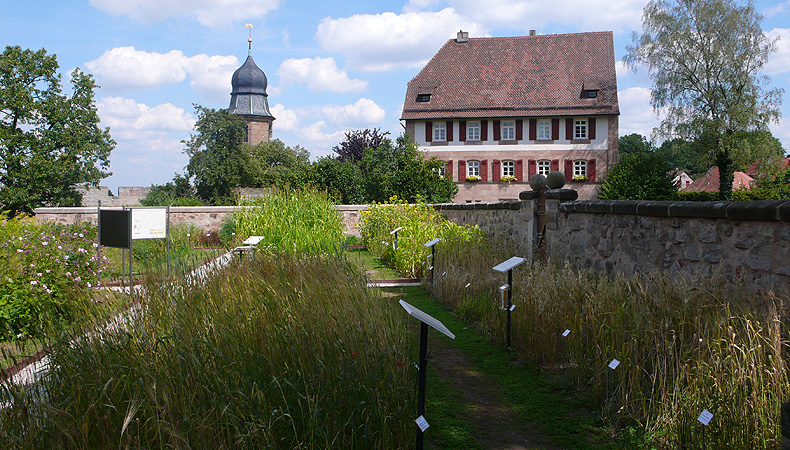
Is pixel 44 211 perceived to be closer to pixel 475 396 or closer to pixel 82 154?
pixel 82 154

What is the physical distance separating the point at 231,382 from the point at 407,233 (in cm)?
937

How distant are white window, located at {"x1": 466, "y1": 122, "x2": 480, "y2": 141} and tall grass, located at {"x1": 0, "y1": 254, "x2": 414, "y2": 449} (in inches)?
1326

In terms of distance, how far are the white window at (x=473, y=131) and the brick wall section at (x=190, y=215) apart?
59.0 ft

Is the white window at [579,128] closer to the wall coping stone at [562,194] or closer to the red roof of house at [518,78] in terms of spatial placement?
the red roof of house at [518,78]

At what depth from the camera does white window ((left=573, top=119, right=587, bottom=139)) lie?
36.8m

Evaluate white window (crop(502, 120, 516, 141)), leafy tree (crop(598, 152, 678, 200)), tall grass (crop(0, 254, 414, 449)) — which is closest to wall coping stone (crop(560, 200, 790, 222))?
tall grass (crop(0, 254, 414, 449))

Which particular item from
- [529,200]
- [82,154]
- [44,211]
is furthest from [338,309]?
[82,154]

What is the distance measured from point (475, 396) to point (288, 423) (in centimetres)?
195

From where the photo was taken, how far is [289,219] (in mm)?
13250

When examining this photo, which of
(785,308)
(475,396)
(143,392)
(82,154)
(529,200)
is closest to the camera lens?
(143,392)

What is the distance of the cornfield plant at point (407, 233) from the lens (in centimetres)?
1179

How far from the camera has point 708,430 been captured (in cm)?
333

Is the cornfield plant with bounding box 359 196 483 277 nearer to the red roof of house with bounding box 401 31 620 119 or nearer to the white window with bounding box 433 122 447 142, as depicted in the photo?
the white window with bounding box 433 122 447 142

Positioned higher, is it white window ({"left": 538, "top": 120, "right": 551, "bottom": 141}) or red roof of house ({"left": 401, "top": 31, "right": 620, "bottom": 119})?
red roof of house ({"left": 401, "top": 31, "right": 620, "bottom": 119})
